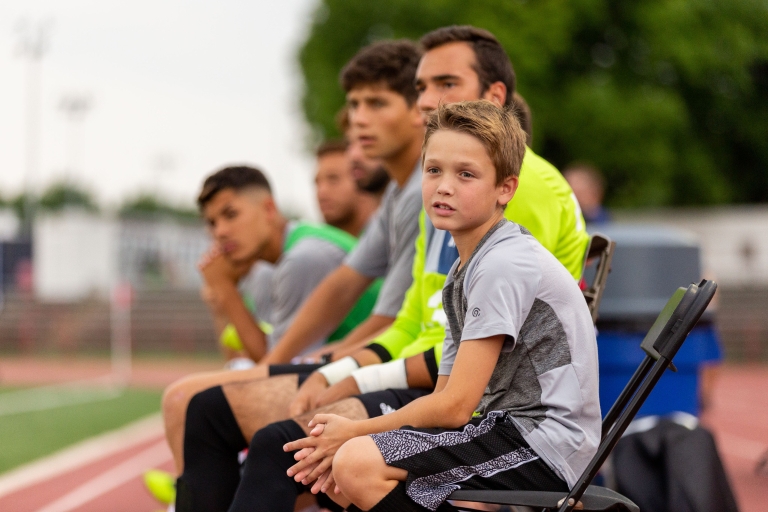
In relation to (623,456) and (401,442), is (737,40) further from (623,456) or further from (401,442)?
(401,442)

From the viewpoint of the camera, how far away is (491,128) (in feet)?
7.17

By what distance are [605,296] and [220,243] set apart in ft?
5.51

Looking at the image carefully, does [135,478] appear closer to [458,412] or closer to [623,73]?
[458,412]

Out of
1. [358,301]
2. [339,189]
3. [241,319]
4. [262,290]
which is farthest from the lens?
[339,189]

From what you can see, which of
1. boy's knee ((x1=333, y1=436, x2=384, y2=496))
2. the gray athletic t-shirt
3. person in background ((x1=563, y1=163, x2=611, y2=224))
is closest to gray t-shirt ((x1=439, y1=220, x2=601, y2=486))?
boy's knee ((x1=333, y1=436, x2=384, y2=496))

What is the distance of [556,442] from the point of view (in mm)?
2061

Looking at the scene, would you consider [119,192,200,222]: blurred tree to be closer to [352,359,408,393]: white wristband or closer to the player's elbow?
[352,359,408,393]: white wristband

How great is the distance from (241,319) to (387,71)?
4.02 ft

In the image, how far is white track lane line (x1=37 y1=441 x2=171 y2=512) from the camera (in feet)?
19.6

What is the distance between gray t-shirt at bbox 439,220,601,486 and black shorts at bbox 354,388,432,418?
0.37 m

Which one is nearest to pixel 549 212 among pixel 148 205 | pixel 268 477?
pixel 268 477

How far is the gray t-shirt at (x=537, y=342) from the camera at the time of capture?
2.06 meters

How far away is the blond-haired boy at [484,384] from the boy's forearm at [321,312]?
4.02 feet

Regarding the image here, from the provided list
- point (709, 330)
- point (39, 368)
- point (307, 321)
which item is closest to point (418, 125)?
point (307, 321)
